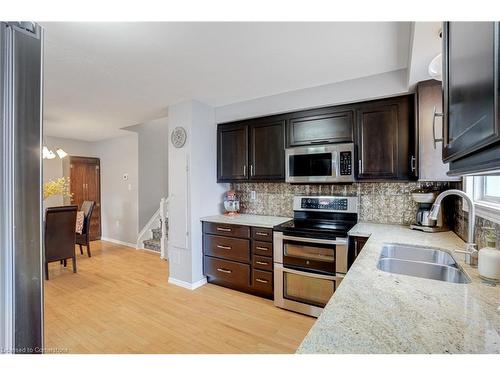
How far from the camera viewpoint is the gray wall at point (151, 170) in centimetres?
494

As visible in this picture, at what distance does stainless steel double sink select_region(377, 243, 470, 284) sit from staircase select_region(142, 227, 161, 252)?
4.13 meters

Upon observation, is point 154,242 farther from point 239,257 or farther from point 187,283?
point 239,257

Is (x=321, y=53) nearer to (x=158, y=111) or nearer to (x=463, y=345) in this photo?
(x=463, y=345)

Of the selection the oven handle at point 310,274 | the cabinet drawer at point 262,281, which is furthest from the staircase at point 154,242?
the oven handle at point 310,274

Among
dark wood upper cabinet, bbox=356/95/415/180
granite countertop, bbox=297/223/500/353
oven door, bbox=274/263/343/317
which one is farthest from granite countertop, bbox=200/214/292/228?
granite countertop, bbox=297/223/500/353

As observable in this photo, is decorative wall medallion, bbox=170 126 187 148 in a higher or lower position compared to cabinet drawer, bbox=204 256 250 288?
higher

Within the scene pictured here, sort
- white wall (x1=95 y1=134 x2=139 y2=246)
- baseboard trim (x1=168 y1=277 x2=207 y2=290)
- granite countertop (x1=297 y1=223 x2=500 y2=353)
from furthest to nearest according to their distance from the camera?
white wall (x1=95 y1=134 x2=139 y2=246) < baseboard trim (x1=168 y1=277 x2=207 y2=290) < granite countertop (x1=297 y1=223 x2=500 y2=353)

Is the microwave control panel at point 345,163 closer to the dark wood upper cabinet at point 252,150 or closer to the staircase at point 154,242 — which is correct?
the dark wood upper cabinet at point 252,150

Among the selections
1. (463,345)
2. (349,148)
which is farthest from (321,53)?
(463,345)

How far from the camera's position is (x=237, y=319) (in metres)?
2.28

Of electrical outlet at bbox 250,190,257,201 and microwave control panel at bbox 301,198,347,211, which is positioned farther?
electrical outlet at bbox 250,190,257,201

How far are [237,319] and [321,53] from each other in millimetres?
2481

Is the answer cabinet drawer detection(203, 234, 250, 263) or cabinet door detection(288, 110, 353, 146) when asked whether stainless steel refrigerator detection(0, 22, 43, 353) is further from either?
cabinet door detection(288, 110, 353, 146)

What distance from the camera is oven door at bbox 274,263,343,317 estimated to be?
Result: 7.32 ft
